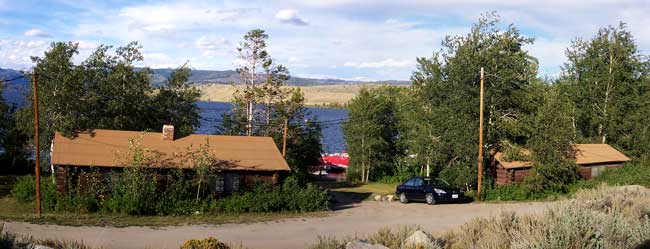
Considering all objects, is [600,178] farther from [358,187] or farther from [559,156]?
[358,187]

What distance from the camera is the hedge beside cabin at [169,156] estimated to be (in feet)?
85.4

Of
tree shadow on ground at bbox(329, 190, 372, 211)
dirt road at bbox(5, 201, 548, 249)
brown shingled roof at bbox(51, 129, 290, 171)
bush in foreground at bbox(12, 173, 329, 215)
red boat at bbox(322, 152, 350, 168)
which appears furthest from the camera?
red boat at bbox(322, 152, 350, 168)

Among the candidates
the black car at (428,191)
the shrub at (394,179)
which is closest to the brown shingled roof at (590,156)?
the black car at (428,191)

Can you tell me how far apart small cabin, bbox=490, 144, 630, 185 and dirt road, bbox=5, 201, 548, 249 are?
6.74 metres

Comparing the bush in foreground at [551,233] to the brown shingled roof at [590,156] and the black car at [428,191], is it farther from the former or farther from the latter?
the brown shingled roof at [590,156]

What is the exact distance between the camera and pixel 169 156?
1071 inches

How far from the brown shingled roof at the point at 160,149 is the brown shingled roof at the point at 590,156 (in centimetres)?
1340

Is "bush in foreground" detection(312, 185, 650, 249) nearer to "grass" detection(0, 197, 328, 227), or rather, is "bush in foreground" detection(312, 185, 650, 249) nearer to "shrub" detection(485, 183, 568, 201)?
"grass" detection(0, 197, 328, 227)

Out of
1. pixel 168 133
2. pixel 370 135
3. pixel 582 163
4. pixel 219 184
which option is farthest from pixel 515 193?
pixel 168 133

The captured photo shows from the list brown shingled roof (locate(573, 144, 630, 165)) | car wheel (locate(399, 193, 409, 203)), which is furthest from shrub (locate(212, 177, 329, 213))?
brown shingled roof (locate(573, 144, 630, 165))

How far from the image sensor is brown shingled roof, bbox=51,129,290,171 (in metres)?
26.4

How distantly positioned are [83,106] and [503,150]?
22.9 meters

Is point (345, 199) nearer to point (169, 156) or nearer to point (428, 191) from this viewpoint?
point (428, 191)

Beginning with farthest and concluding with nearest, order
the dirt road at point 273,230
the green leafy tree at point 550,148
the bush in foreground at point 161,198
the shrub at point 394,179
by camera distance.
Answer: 1. the shrub at point 394,179
2. the green leafy tree at point 550,148
3. the bush in foreground at point 161,198
4. the dirt road at point 273,230
